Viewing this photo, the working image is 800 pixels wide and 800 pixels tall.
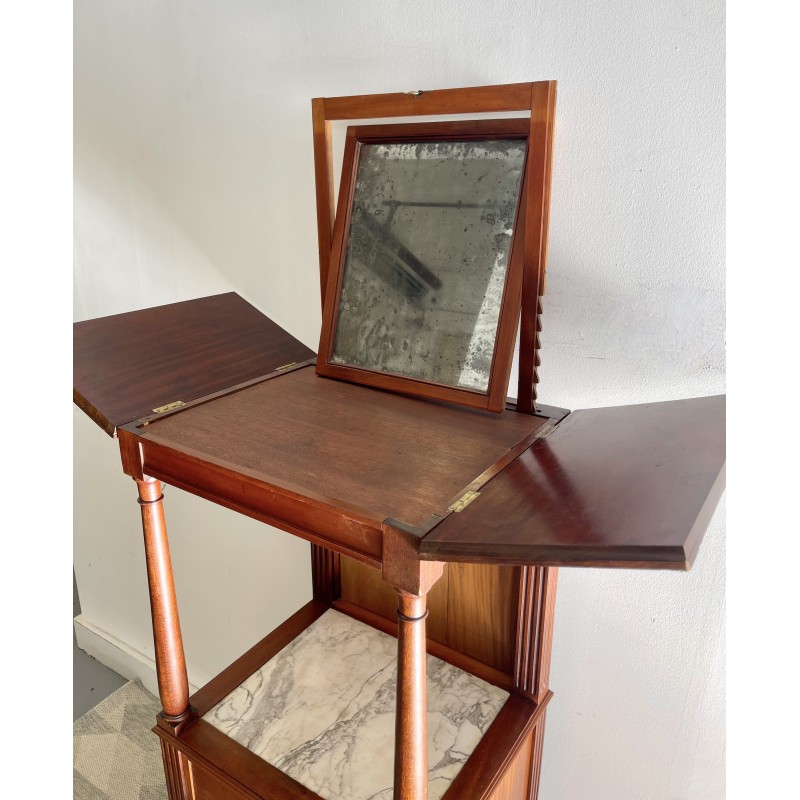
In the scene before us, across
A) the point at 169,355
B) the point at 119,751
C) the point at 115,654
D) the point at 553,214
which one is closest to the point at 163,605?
the point at 169,355

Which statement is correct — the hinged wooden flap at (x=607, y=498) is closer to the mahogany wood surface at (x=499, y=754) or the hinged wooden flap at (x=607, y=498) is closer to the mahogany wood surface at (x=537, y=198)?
the mahogany wood surface at (x=537, y=198)

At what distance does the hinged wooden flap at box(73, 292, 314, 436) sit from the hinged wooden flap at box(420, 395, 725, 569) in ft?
1.89

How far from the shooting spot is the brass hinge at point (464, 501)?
812 mm

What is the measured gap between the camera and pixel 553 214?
45.0 inches

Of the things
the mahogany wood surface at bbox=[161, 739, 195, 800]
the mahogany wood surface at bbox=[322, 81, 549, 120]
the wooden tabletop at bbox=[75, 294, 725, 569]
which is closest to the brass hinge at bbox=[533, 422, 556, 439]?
the wooden tabletop at bbox=[75, 294, 725, 569]

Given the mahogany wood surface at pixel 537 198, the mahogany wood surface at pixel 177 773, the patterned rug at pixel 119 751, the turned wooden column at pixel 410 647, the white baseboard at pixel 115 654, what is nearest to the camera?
the turned wooden column at pixel 410 647

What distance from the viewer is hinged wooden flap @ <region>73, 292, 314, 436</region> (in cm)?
112

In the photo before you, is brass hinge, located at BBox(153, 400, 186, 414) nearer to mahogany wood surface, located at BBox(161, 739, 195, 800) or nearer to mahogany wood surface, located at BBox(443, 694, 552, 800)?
mahogany wood surface, located at BBox(161, 739, 195, 800)

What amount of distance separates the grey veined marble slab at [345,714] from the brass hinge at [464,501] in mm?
545

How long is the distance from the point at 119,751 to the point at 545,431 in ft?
6.17

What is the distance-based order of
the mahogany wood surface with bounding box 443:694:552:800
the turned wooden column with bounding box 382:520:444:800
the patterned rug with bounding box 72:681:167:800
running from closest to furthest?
1. the turned wooden column with bounding box 382:520:444:800
2. the mahogany wood surface with bounding box 443:694:552:800
3. the patterned rug with bounding box 72:681:167:800

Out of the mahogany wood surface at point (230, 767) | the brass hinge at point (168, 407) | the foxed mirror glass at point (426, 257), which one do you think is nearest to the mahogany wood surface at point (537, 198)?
the foxed mirror glass at point (426, 257)
